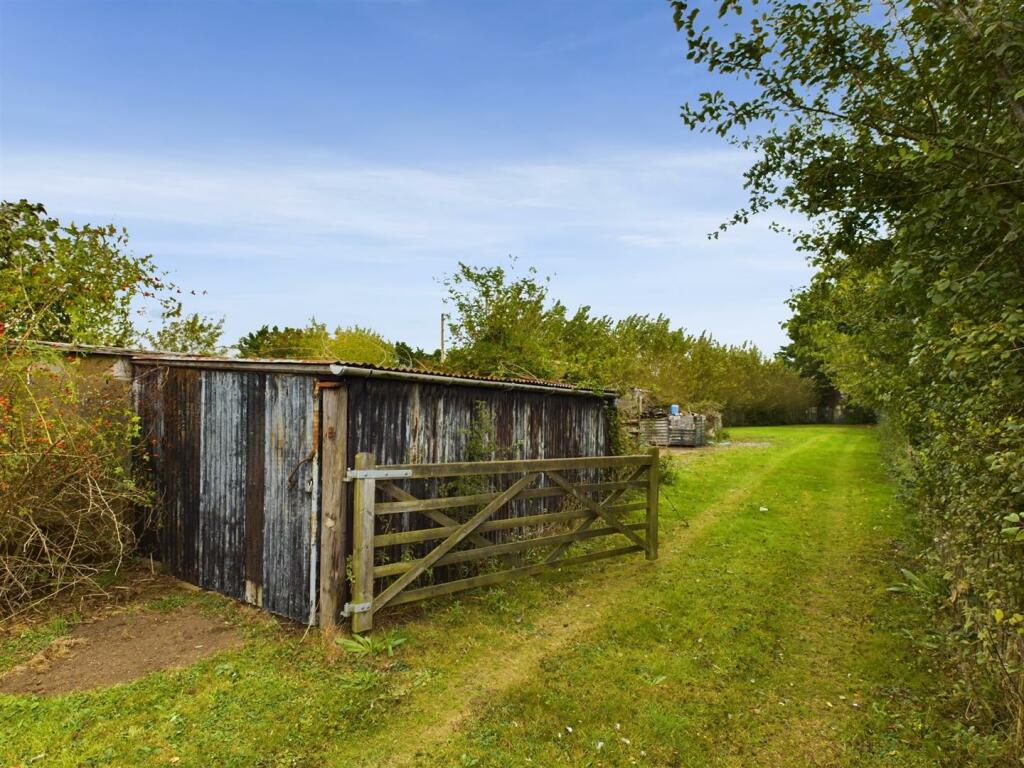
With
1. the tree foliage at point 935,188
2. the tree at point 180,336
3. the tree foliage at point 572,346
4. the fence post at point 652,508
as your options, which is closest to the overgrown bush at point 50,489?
the tree at point 180,336

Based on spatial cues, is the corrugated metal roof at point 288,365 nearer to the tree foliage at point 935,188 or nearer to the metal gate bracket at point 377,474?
the metal gate bracket at point 377,474

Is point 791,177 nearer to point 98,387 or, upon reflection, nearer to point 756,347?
point 98,387

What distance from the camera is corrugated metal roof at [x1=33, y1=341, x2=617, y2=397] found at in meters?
5.70

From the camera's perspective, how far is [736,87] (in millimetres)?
5844

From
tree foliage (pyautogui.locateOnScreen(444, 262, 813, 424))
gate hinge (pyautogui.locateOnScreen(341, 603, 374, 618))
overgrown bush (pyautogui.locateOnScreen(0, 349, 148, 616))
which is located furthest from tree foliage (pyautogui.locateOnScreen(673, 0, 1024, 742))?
overgrown bush (pyautogui.locateOnScreen(0, 349, 148, 616))

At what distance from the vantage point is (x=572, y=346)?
2123 cm

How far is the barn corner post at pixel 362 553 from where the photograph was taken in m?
5.50

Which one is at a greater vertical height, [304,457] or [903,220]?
[903,220]

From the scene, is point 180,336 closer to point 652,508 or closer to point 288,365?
point 288,365

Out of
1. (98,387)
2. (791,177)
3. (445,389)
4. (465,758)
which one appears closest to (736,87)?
(791,177)

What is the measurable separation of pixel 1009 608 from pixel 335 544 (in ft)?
18.3

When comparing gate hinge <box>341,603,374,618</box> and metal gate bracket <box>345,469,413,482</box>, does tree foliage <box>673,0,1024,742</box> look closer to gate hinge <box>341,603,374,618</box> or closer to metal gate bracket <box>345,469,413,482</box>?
metal gate bracket <box>345,469,413,482</box>

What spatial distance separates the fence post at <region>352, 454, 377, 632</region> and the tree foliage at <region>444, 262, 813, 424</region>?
237 inches

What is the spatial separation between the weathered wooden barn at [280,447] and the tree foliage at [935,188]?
4.75 meters
